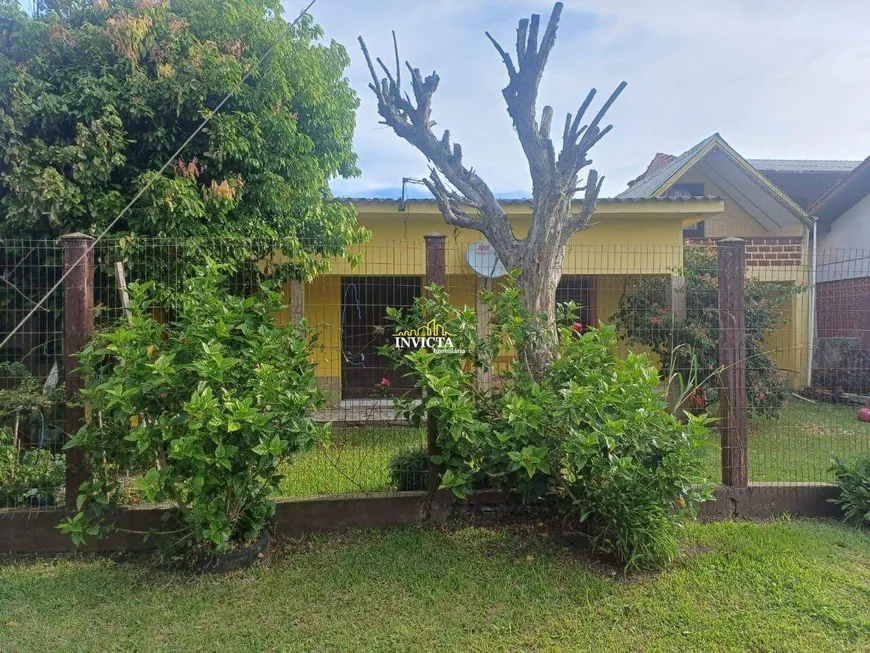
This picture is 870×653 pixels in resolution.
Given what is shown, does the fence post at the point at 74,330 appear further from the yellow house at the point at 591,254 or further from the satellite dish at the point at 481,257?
the satellite dish at the point at 481,257

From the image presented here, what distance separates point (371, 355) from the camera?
5375 millimetres

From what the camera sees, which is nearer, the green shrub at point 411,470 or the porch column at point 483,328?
the porch column at point 483,328

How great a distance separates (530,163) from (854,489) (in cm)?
335

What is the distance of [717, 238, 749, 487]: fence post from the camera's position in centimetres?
424

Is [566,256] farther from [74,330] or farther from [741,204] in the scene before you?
[741,204]

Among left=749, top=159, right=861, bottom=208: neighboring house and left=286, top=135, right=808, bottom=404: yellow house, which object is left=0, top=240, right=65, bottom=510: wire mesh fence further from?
left=749, top=159, right=861, bottom=208: neighboring house

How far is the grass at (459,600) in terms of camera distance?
109 inches

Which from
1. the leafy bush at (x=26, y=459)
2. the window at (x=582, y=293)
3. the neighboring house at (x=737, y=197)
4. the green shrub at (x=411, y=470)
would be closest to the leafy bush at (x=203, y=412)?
the leafy bush at (x=26, y=459)

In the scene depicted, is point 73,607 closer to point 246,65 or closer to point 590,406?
point 590,406

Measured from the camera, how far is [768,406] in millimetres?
6969

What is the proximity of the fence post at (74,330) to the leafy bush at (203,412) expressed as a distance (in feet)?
1.09

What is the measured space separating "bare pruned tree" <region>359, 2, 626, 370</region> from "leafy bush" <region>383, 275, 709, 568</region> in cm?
36

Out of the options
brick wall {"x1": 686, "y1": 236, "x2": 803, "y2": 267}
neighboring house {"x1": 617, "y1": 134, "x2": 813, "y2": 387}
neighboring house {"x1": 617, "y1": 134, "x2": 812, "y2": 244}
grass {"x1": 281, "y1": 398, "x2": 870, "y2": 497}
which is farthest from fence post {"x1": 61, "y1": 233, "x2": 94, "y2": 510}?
neighboring house {"x1": 617, "y1": 134, "x2": 812, "y2": 244}

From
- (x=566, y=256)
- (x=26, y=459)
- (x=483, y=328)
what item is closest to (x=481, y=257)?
(x=566, y=256)
